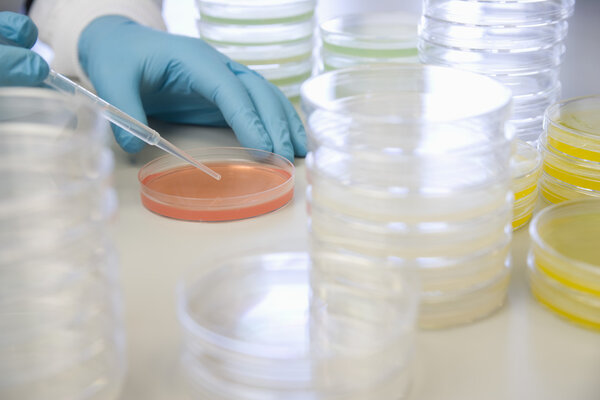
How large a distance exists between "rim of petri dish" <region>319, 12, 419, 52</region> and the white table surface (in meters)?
0.71

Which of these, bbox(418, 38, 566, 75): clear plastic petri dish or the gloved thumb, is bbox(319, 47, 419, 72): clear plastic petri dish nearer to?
bbox(418, 38, 566, 75): clear plastic petri dish

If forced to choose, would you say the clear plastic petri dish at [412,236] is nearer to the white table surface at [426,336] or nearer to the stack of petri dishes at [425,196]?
the stack of petri dishes at [425,196]

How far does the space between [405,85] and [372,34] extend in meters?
0.95

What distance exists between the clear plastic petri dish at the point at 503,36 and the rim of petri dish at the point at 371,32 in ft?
0.99

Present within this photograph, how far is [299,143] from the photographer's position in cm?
177

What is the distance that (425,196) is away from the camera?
3.32ft

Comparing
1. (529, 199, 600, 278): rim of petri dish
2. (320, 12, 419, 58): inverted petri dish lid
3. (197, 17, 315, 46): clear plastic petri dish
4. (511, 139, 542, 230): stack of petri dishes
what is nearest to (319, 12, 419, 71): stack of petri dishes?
(320, 12, 419, 58): inverted petri dish lid

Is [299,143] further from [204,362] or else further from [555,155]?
[204,362]

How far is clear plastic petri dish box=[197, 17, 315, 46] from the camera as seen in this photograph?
7.20 ft

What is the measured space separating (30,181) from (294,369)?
38cm

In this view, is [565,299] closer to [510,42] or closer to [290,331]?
[290,331]

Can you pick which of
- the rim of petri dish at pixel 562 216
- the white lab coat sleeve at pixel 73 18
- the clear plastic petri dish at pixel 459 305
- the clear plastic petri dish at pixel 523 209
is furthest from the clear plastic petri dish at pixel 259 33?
the clear plastic petri dish at pixel 459 305

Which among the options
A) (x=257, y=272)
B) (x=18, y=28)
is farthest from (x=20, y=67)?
(x=257, y=272)

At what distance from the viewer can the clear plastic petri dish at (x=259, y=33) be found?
7.20 feet
